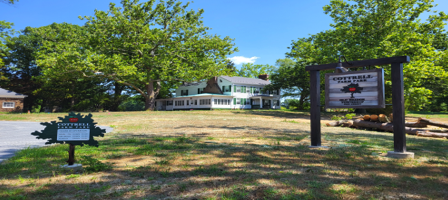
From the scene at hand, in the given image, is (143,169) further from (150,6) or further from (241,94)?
(241,94)

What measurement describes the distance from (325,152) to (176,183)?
4.17 meters

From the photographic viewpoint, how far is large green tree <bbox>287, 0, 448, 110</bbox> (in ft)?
68.5

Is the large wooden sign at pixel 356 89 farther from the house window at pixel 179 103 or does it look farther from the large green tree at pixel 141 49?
the house window at pixel 179 103

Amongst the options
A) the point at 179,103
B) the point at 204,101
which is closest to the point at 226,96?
the point at 204,101

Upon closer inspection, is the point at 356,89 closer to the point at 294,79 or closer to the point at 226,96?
the point at 294,79

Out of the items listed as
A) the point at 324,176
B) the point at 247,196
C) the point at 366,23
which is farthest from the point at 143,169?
the point at 366,23

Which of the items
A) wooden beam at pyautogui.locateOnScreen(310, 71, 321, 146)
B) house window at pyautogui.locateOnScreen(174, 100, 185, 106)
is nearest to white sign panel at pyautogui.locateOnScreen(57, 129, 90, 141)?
wooden beam at pyautogui.locateOnScreen(310, 71, 321, 146)

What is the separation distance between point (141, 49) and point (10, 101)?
84.2 feet

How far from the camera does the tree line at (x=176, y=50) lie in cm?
2322

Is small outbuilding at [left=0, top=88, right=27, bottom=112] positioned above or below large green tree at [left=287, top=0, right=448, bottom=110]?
below

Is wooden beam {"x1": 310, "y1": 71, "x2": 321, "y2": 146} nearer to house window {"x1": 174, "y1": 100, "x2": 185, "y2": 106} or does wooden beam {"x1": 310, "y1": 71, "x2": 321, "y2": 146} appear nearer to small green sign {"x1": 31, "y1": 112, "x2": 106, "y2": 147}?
small green sign {"x1": 31, "y1": 112, "x2": 106, "y2": 147}

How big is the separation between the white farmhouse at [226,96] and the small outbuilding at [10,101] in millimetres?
24762

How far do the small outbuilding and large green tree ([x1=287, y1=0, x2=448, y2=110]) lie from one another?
43.9 metres

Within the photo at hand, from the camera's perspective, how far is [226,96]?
45.9 meters
